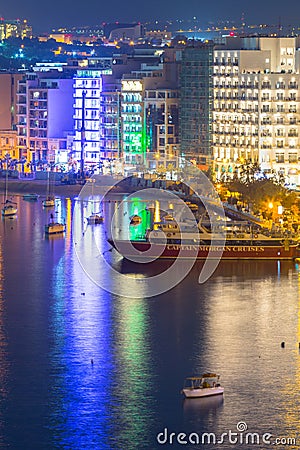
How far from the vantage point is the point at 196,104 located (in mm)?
32844

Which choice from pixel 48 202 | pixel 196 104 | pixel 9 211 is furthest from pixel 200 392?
pixel 196 104

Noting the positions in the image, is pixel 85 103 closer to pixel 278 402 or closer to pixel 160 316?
pixel 160 316

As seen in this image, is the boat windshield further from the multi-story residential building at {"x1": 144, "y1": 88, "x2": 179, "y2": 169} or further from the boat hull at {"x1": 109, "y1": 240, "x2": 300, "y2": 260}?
the multi-story residential building at {"x1": 144, "y1": 88, "x2": 179, "y2": 169}

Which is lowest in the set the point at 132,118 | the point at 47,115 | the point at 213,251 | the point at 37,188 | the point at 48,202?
the point at 213,251

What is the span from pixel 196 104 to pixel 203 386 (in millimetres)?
19171

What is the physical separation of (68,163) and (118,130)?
187 centimetres

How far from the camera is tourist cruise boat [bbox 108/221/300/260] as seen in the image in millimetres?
22344

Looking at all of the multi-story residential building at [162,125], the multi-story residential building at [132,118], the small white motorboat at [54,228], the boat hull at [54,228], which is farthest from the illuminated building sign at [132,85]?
the boat hull at [54,228]

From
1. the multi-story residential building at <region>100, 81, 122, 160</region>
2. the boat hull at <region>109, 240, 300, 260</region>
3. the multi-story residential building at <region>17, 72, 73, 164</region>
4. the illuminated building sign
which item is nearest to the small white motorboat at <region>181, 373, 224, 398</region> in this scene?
the boat hull at <region>109, 240, 300, 260</region>

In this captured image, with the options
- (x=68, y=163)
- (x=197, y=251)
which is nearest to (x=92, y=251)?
(x=197, y=251)

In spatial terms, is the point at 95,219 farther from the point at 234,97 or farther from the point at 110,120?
the point at 110,120

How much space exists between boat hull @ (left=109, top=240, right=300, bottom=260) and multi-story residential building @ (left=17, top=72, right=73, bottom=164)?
16.0 meters

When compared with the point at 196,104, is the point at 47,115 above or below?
above

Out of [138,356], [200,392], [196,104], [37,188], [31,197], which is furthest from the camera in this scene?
[37,188]
